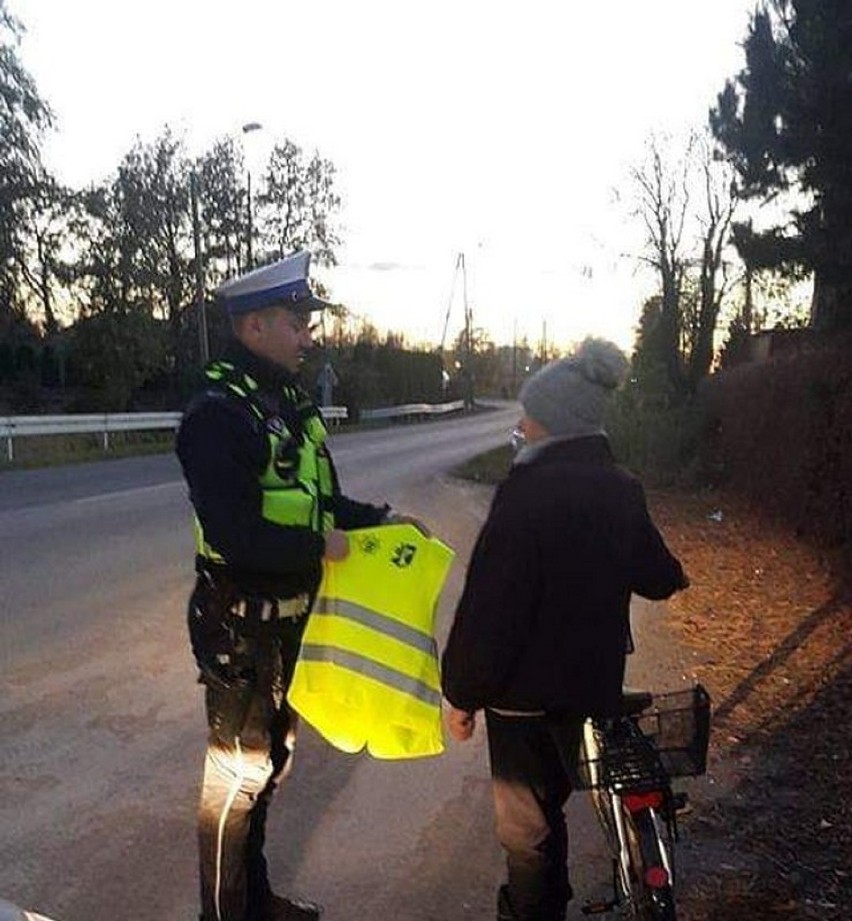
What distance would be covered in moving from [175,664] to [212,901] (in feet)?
12.0

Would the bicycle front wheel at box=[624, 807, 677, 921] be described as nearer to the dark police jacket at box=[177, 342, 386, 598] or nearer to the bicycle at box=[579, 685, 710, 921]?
the bicycle at box=[579, 685, 710, 921]

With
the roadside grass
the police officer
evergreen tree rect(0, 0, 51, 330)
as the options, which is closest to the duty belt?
the police officer

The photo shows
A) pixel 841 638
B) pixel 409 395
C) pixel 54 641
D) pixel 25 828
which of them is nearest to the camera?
pixel 25 828

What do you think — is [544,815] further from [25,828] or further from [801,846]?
[25,828]

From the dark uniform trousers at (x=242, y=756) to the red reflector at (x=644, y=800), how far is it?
1.04 metres

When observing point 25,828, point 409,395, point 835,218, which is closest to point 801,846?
point 25,828

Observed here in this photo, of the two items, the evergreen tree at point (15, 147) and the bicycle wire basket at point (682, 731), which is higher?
the evergreen tree at point (15, 147)

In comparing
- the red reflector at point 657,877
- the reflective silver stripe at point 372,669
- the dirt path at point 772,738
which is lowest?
the dirt path at point 772,738

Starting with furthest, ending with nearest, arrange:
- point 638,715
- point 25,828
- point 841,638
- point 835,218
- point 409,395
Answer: point 409,395
point 835,218
point 841,638
point 25,828
point 638,715

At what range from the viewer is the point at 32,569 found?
9484 mm

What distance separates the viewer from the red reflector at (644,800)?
2.81m

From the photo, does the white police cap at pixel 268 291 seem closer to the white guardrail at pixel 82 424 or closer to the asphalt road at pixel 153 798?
the asphalt road at pixel 153 798

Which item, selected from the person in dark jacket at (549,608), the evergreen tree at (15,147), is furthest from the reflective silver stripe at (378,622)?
the evergreen tree at (15,147)

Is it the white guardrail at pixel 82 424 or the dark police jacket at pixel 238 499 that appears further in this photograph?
the white guardrail at pixel 82 424
